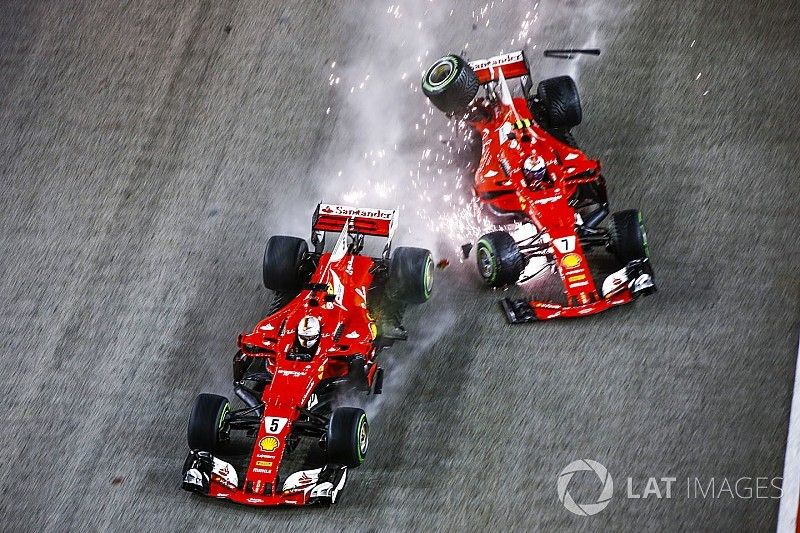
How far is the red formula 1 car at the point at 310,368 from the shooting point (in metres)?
9.04

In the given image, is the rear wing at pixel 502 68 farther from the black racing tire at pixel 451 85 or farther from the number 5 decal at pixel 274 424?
the number 5 decal at pixel 274 424

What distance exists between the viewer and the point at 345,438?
9016mm

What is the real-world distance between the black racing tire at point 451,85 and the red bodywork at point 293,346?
1629 mm

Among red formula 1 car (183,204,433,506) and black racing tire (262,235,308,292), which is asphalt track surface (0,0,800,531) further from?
black racing tire (262,235,308,292)

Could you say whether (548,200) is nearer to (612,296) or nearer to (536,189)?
(536,189)

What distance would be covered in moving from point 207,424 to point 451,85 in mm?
→ 4147

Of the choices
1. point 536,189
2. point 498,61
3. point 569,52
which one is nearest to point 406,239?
point 536,189

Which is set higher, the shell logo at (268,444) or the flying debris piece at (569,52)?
the flying debris piece at (569,52)

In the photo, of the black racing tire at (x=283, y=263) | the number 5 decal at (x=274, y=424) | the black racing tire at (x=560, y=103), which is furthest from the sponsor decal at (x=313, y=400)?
the black racing tire at (x=560, y=103)

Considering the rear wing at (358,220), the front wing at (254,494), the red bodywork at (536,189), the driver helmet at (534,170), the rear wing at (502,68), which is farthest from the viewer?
the rear wing at (502,68)

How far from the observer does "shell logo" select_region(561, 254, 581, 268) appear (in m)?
10.4

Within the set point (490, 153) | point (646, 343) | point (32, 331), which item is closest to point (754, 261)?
point (646, 343)

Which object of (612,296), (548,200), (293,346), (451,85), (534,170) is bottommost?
(293,346)

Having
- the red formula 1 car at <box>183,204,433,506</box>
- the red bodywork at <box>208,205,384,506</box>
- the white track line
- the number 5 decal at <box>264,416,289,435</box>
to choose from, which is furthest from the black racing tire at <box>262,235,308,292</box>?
the white track line
